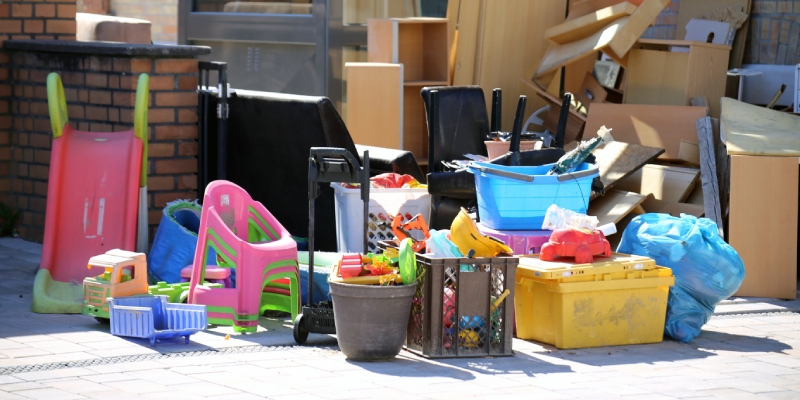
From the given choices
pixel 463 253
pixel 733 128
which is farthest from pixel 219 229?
pixel 733 128

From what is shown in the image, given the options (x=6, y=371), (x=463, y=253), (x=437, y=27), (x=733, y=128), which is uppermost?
(x=437, y=27)

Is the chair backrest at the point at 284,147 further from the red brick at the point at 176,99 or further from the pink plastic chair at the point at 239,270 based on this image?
the pink plastic chair at the point at 239,270

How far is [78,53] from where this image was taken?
7.54 meters

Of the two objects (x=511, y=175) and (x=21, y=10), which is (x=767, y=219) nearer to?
(x=511, y=175)

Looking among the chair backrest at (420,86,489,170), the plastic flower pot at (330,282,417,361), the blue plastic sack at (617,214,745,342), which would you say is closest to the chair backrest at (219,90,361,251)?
the chair backrest at (420,86,489,170)

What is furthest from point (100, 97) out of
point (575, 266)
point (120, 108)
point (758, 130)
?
point (758, 130)

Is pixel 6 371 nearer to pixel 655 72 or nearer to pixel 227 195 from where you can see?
pixel 227 195

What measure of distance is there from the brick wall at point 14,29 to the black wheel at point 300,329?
12.3 ft

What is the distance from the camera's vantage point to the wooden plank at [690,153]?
757cm

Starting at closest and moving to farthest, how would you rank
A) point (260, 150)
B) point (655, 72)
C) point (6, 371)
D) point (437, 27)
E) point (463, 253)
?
point (6, 371) < point (463, 253) < point (260, 150) < point (655, 72) < point (437, 27)

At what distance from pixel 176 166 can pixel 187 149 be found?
14 centimetres

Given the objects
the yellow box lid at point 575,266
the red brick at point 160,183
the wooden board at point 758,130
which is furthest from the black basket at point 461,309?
the red brick at point 160,183

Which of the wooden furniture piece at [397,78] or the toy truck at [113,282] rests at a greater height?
the wooden furniture piece at [397,78]

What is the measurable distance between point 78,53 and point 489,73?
338cm
